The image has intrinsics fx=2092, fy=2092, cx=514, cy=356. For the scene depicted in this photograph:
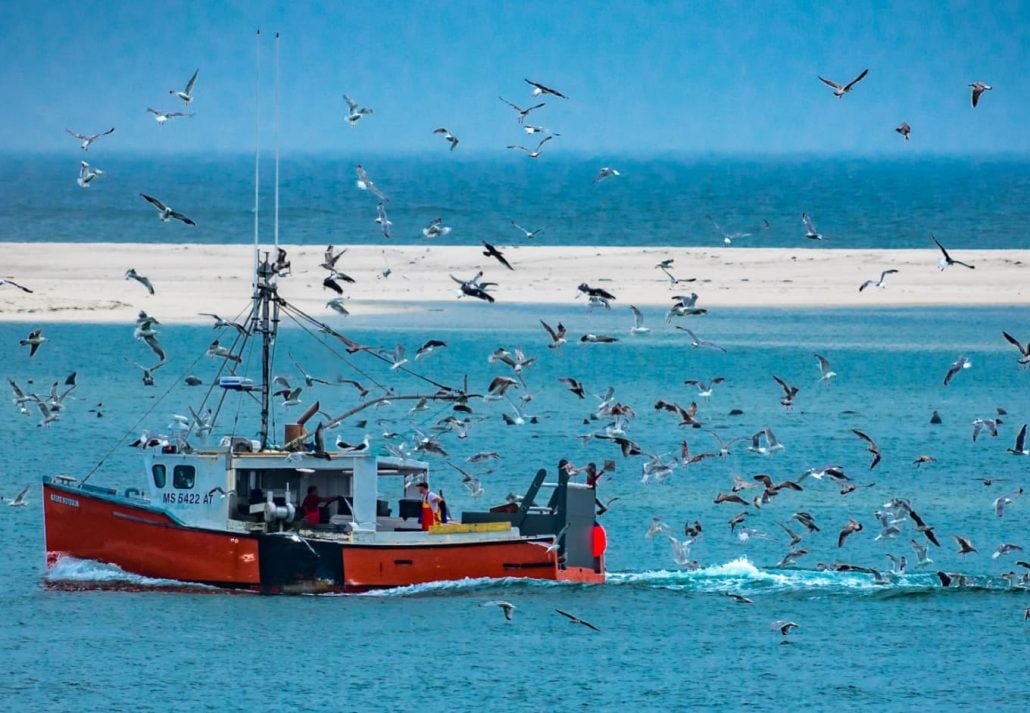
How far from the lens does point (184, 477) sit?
32.2 meters

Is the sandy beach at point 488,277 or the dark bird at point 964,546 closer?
the dark bird at point 964,546

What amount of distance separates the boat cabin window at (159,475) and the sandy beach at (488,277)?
38222 mm

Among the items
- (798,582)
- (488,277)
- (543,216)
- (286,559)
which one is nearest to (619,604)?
(798,582)

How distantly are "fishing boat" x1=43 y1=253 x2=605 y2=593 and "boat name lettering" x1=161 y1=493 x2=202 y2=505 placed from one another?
2 centimetres

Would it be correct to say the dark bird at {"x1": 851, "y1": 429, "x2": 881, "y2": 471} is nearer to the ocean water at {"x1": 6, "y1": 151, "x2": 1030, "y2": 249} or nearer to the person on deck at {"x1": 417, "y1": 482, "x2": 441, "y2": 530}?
the person on deck at {"x1": 417, "y1": 482, "x2": 441, "y2": 530}

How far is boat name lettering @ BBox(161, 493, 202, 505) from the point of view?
32125 millimetres

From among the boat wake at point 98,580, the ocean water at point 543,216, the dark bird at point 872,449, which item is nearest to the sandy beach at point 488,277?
the ocean water at point 543,216

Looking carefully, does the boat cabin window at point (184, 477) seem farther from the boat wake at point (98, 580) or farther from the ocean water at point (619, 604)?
the ocean water at point (619, 604)

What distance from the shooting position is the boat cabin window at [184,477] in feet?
105

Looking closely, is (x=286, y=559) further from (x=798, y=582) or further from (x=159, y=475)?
(x=798, y=582)

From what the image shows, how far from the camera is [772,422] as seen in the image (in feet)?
168

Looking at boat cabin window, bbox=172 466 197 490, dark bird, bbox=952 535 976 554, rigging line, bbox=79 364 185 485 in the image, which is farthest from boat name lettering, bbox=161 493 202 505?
dark bird, bbox=952 535 976 554

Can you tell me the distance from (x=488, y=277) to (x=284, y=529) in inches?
2223

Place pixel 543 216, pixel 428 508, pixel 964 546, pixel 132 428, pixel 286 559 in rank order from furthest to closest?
pixel 543 216, pixel 132 428, pixel 964 546, pixel 428 508, pixel 286 559
